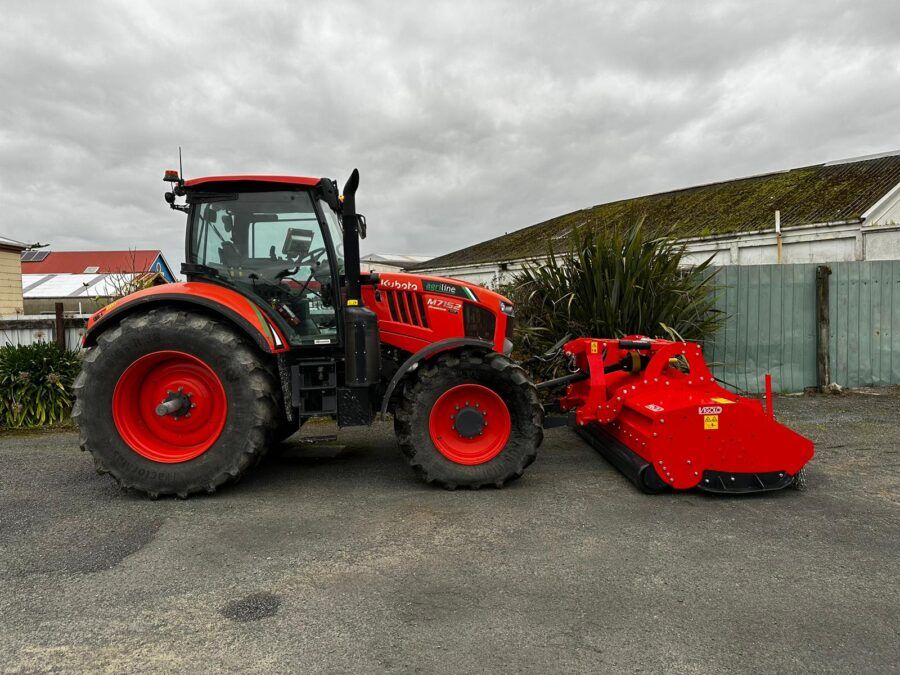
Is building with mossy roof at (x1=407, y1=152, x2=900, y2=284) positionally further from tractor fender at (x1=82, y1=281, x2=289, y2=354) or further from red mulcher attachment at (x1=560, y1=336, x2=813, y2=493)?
tractor fender at (x1=82, y1=281, x2=289, y2=354)

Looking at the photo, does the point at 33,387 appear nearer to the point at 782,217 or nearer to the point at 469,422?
the point at 469,422

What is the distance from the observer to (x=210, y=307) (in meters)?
3.98

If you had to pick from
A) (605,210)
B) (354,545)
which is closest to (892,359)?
(354,545)

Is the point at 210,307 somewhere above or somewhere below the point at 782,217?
below

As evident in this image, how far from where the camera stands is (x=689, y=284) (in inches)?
291

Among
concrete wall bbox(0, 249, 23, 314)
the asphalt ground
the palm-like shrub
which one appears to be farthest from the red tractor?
concrete wall bbox(0, 249, 23, 314)

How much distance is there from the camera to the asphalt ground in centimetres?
218

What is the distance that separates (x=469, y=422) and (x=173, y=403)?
2.10 metres

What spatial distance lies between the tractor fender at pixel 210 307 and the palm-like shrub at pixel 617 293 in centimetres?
394

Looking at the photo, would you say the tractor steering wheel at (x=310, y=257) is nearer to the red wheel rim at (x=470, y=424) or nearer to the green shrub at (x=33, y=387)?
the red wheel rim at (x=470, y=424)

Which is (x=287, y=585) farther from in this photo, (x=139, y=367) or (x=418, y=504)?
(x=139, y=367)

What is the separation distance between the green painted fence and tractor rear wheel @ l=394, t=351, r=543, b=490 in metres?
4.91

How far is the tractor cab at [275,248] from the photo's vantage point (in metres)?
4.25

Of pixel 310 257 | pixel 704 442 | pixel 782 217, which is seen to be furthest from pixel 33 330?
pixel 782 217
